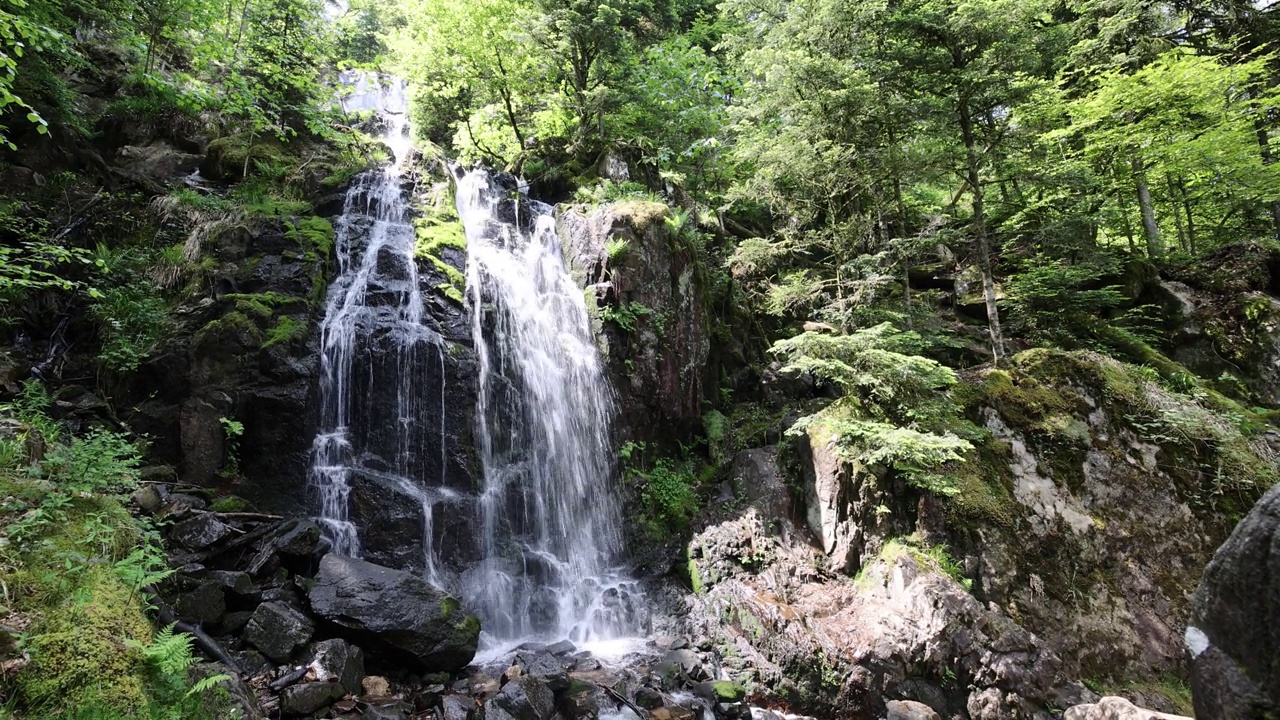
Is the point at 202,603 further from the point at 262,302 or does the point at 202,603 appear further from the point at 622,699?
the point at 262,302

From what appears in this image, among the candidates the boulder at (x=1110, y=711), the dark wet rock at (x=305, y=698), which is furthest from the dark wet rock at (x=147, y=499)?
the boulder at (x=1110, y=711)

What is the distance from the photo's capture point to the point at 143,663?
3533 mm

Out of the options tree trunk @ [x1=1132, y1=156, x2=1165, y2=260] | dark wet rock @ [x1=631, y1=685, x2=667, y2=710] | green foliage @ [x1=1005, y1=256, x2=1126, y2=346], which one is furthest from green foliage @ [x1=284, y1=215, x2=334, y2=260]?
tree trunk @ [x1=1132, y1=156, x2=1165, y2=260]

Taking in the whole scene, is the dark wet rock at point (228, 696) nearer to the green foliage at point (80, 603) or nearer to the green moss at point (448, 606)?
the green foliage at point (80, 603)

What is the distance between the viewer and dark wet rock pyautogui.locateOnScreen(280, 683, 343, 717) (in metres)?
4.99

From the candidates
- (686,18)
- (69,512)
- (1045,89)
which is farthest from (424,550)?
(686,18)

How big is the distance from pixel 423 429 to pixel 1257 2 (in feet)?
74.1

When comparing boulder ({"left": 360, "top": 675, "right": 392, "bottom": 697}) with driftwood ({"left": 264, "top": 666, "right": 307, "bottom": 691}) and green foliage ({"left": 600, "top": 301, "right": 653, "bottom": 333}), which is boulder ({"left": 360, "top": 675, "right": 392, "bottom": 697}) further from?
green foliage ({"left": 600, "top": 301, "right": 653, "bottom": 333})

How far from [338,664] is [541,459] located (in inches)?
202

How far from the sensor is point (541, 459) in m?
Answer: 10.4

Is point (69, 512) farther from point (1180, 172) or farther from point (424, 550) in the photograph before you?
point (1180, 172)

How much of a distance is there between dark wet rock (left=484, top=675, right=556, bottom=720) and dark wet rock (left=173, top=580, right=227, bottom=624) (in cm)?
300

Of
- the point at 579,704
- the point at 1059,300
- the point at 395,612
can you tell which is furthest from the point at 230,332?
the point at 1059,300

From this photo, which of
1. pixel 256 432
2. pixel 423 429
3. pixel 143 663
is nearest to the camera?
pixel 143 663
